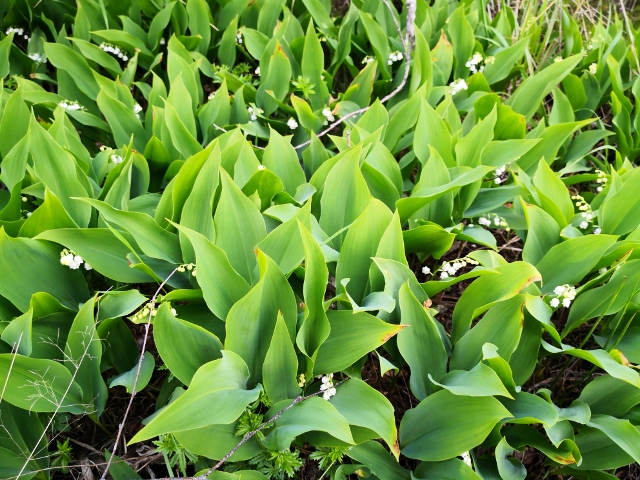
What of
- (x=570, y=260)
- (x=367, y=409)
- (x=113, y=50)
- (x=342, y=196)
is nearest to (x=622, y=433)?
(x=570, y=260)

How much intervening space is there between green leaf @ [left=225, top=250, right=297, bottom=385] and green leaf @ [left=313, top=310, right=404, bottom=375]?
0.32 ft

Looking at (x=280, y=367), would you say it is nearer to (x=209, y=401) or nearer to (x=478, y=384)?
(x=209, y=401)

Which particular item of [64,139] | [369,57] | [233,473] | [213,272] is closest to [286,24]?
[369,57]

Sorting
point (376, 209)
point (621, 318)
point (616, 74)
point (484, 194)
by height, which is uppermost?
point (616, 74)

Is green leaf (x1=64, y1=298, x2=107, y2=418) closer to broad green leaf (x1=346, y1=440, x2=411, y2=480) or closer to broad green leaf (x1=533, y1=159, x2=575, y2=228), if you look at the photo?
broad green leaf (x1=346, y1=440, x2=411, y2=480)

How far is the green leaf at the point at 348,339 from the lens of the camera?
1316 millimetres

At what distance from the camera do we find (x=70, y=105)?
218 centimetres

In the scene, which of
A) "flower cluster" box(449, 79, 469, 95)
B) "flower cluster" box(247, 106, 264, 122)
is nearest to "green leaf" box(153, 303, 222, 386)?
"flower cluster" box(247, 106, 264, 122)

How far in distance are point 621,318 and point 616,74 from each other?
1.38 m

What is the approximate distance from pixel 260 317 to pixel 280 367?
0.13m

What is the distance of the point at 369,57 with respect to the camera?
259 centimetres

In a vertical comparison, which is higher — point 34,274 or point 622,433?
point 34,274

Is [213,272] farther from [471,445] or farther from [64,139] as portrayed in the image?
[64,139]

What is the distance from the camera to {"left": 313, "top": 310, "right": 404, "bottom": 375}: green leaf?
1316 millimetres
